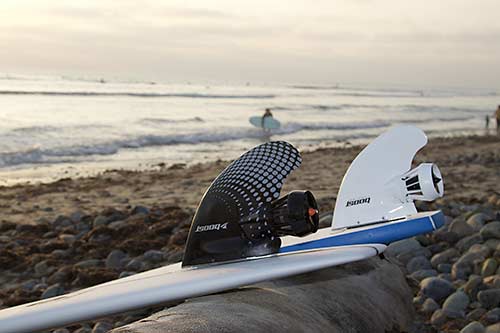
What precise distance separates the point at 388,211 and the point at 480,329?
4.44ft

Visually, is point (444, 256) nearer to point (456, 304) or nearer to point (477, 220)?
point (477, 220)

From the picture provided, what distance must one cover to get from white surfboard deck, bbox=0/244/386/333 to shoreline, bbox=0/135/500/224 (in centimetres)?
558

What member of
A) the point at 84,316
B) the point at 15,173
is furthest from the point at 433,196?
the point at 15,173

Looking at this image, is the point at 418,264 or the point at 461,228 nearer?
the point at 418,264

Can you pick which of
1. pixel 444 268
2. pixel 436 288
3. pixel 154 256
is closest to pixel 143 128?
pixel 154 256

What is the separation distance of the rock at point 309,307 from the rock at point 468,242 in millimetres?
2246

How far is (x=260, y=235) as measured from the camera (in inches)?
131

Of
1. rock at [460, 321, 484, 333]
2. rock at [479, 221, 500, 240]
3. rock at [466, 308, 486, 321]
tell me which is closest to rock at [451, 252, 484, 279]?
rock at [479, 221, 500, 240]

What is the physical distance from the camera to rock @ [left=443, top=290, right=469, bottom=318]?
189 inches

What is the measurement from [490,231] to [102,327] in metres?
3.79

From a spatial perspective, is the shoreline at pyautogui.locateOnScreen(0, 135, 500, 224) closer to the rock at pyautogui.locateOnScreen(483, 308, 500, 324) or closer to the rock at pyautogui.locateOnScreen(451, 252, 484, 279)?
the rock at pyautogui.locateOnScreen(451, 252, 484, 279)

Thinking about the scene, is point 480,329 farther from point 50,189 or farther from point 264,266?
point 50,189

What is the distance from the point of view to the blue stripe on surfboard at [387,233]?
10.8 ft

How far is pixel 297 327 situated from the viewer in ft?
9.12
